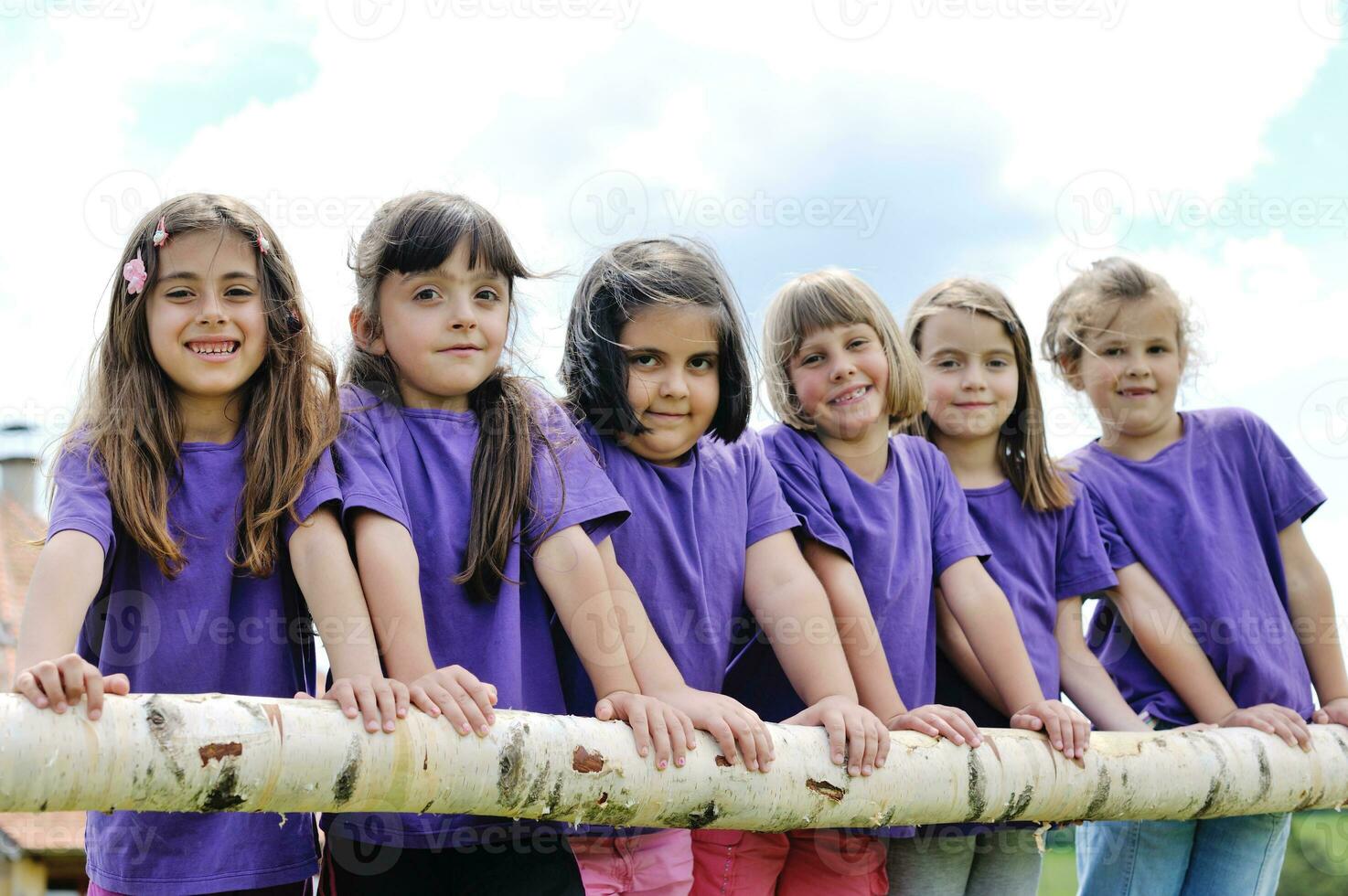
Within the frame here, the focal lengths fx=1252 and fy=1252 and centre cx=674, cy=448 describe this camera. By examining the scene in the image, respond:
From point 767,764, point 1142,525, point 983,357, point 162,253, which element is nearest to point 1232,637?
point 1142,525

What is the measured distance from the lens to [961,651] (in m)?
3.90

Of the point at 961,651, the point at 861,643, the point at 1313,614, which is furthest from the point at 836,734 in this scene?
the point at 1313,614

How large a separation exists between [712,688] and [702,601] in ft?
0.82

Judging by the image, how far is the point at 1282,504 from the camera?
15.2ft

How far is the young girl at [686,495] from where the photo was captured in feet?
10.8

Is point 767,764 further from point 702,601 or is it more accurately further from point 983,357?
point 983,357

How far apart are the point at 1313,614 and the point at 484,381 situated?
323cm

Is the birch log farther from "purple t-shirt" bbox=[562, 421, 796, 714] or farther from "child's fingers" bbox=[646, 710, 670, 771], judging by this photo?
"purple t-shirt" bbox=[562, 421, 796, 714]

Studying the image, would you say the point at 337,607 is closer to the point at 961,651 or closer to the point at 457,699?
the point at 457,699

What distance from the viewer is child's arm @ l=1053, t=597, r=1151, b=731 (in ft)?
13.5

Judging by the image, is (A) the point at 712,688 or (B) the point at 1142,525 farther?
(B) the point at 1142,525

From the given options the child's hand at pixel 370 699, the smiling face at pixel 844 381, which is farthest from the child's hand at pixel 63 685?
the smiling face at pixel 844 381

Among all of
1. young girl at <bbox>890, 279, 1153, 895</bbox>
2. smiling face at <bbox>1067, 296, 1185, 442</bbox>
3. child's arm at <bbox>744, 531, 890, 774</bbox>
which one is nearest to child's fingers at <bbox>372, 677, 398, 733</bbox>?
child's arm at <bbox>744, 531, 890, 774</bbox>

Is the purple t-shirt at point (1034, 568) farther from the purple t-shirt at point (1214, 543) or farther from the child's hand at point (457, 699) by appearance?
the child's hand at point (457, 699)
